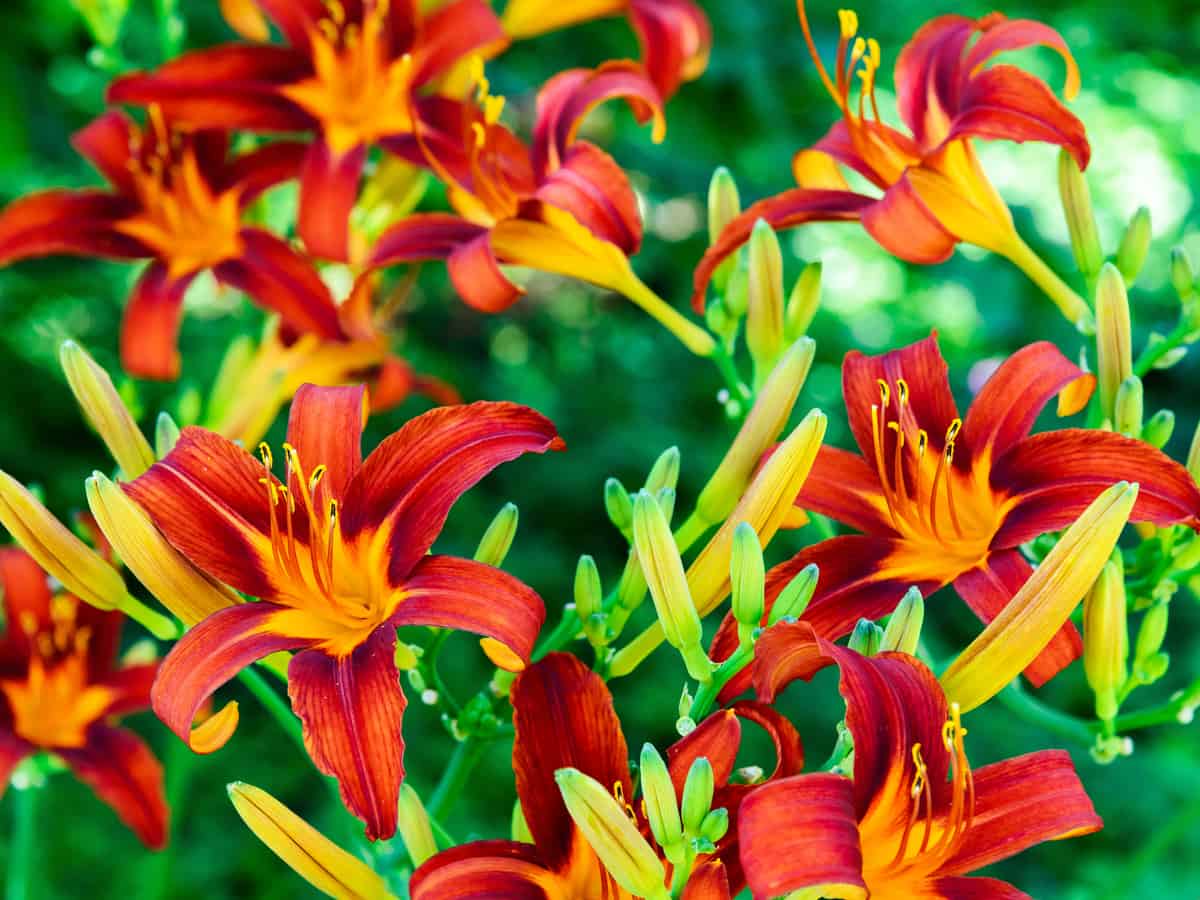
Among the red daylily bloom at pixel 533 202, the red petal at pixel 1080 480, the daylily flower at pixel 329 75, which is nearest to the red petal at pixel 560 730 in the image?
the red petal at pixel 1080 480

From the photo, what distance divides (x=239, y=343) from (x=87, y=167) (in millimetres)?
850

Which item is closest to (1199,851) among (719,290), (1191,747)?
(1191,747)

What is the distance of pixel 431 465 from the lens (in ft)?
3.62

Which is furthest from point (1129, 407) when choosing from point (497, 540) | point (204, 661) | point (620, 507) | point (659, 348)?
point (659, 348)

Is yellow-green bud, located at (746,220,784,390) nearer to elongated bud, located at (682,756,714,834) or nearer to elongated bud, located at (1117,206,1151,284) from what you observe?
elongated bud, located at (1117,206,1151,284)

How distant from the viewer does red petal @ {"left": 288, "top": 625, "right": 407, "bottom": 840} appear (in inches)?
37.3

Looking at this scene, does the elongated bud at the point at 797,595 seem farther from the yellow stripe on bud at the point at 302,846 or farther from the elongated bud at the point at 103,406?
the elongated bud at the point at 103,406

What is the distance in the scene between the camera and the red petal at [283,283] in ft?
4.90

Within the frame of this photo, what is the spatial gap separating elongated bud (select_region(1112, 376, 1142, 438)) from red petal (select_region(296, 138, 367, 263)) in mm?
734

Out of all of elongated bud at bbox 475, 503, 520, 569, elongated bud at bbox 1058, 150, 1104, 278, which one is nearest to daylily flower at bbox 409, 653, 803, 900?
elongated bud at bbox 475, 503, 520, 569

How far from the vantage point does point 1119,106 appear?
2129 millimetres

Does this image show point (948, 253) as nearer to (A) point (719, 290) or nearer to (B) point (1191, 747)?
(A) point (719, 290)

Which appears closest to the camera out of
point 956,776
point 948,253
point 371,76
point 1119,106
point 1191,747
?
point 956,776

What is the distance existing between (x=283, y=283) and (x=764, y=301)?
50 centimetres
